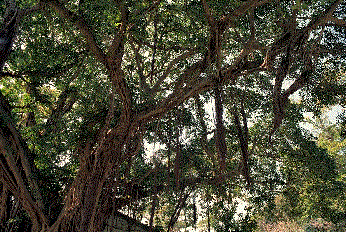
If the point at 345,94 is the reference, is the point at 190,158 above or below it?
below

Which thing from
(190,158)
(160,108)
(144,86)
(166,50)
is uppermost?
(166,50)

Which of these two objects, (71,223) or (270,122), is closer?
(71,223)

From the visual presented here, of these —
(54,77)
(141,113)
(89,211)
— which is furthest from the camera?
(54,77)

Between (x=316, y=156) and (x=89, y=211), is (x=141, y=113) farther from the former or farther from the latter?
(x=316, y=156)

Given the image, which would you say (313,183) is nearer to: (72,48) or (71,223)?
(71,223)

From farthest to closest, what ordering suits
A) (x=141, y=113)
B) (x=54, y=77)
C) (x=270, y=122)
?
(x=270, y=122) < (x=54, y=77) < (x=141, y=113)

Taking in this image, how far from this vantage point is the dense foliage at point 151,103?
12.6 feet

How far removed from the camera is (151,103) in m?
4.42

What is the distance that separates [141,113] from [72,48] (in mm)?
1568

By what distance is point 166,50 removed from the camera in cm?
585

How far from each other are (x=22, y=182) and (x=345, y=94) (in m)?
5.03

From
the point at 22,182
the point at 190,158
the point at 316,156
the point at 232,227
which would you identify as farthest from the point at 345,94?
the point at 22,182

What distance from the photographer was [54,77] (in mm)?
4754

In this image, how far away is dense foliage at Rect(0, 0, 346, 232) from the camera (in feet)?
12.6
